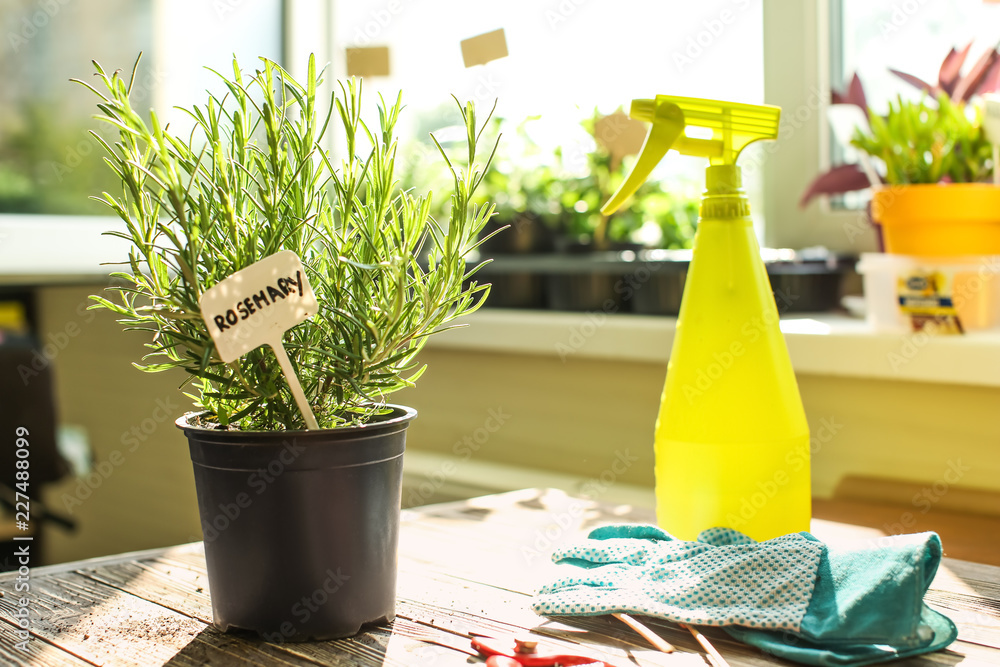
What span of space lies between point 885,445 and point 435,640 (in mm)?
815

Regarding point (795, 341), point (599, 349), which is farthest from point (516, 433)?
point (795, 341)

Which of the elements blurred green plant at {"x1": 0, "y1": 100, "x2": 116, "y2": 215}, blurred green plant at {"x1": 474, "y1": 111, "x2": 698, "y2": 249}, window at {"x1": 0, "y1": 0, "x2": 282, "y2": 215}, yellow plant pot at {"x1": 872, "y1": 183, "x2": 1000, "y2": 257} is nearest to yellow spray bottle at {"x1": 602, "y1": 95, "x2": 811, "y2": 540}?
yellow plant pot at {"x1": 872, "y1": 183, "x2": 1000, "y2": 257}

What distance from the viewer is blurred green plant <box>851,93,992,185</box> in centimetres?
100

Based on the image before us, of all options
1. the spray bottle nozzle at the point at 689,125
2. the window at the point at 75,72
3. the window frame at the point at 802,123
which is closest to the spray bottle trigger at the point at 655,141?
the spray bottle nozzle at the point at 689,125

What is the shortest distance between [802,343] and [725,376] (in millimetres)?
546

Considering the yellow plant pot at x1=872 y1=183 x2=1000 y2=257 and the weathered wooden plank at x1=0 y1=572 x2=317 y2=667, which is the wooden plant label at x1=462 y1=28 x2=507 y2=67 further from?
the yellow plant pot at x1=872 y1=183 x2=1000 y2=257

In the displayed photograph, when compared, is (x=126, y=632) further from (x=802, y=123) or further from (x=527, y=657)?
(x=802, y=123)

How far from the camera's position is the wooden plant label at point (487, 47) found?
0.65 m

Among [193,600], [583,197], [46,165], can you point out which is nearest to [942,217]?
[583,197]

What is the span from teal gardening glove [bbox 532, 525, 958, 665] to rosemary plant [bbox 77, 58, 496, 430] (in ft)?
0.67

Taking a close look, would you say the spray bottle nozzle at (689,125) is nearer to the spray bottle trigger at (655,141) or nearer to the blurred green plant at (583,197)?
the spray bottle trigger at (655,141)

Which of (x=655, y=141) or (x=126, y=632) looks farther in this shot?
(x=655, y=141)

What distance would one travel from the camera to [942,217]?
0.99 metres

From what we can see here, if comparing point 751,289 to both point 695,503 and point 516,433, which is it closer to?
point 695,503
